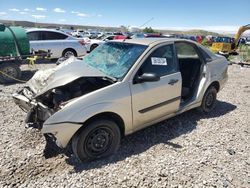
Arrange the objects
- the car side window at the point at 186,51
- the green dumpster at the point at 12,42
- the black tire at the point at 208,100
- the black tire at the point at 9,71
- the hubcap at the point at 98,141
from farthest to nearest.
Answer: the black tire at the point at 9,71, the green dumpster at the point at 12,42, the black tire at the point at 208,100, the car side window at the point at 186,51, the hubcap at the point at 98,141

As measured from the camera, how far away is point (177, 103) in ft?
14.3

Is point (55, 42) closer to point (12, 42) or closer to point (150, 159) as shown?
point (12, 42)

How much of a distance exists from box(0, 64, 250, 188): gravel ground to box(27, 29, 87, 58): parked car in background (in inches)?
270

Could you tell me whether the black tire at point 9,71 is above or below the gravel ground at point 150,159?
above

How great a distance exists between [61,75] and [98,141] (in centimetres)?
117

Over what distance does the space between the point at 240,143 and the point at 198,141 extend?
0.72 m

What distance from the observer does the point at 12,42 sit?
8.02 metres

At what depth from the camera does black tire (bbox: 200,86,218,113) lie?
519 centimetres

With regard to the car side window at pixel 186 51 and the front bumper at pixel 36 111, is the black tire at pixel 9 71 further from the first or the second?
the car side window at pixel 186 51

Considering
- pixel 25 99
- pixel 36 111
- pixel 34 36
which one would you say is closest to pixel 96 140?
Result: pixel 36 111

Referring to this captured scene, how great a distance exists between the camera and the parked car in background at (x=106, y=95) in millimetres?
3223

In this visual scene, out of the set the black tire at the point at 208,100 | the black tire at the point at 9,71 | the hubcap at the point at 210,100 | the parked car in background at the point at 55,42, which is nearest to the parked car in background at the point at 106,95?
the black tire at the point at 208,100

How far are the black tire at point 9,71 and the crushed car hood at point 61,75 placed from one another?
434 cm

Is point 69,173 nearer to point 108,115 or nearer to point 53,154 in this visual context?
point 53,154
